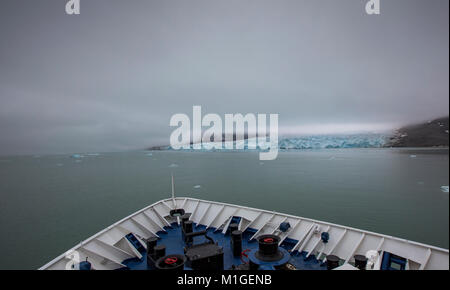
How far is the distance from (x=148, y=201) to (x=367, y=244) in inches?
1121

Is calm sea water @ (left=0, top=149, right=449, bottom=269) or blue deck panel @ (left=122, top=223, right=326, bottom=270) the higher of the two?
blue deck panel @ (left=122, top=223, right=326, bottom=270)

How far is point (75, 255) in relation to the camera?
216 inches

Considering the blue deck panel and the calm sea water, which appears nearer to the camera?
the blue deck panel

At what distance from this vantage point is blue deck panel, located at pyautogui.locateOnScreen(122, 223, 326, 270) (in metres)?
6.41

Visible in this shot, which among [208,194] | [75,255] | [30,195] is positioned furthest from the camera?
[30,195]

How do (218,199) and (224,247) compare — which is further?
(218,199)

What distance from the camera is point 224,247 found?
7328 mm

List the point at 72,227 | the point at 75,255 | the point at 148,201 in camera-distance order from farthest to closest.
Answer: the point at 148,201, the point at 72,227, the point at 75,255

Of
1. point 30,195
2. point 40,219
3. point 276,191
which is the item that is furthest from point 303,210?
point 30,195

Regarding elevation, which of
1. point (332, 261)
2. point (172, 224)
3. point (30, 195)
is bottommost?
point (30, 195)

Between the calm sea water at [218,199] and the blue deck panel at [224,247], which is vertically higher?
the blue deck panel at [224,247]

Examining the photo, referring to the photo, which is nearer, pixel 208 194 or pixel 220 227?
pixel 220 227

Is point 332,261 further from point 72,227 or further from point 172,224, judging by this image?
point 72,227

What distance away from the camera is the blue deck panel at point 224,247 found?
641 cm
